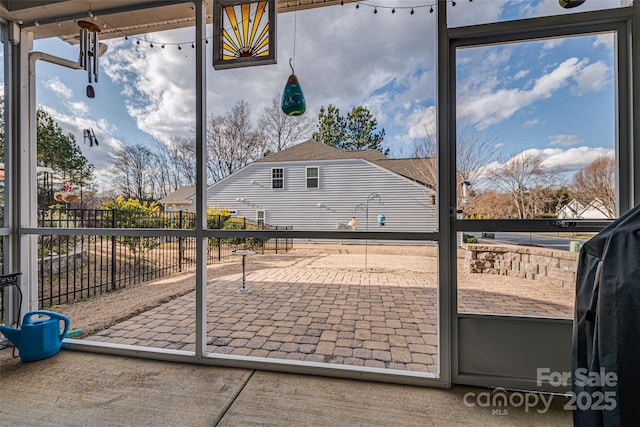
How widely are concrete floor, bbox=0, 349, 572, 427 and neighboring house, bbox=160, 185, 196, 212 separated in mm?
1222

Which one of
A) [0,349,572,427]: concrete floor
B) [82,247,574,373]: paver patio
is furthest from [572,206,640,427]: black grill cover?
[82,247,574,373]: paver patio

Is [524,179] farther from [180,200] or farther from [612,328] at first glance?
[180,200]

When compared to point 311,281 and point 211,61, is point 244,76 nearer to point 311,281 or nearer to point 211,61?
point 211,61

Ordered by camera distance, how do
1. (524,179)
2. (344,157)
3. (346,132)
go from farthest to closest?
1. (344,157)
2. (346,132)
3. (524,179)

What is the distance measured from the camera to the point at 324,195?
3.25 meters

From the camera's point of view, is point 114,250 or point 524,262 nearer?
point 524,262

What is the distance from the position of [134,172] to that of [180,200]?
2.02 ft

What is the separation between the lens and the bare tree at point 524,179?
6.02 feet

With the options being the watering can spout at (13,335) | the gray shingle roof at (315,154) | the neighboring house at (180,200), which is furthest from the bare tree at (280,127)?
the watering can spout at (13,335)

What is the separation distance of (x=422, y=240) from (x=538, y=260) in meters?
0.75

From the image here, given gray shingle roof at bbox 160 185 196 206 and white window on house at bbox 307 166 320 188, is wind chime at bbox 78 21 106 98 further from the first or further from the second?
white window on house at bbox 307 166 320 188

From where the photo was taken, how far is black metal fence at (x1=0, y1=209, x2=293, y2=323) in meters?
2.59

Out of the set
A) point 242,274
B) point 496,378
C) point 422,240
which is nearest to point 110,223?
point 242,274

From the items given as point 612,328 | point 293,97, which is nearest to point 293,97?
point 293,97
